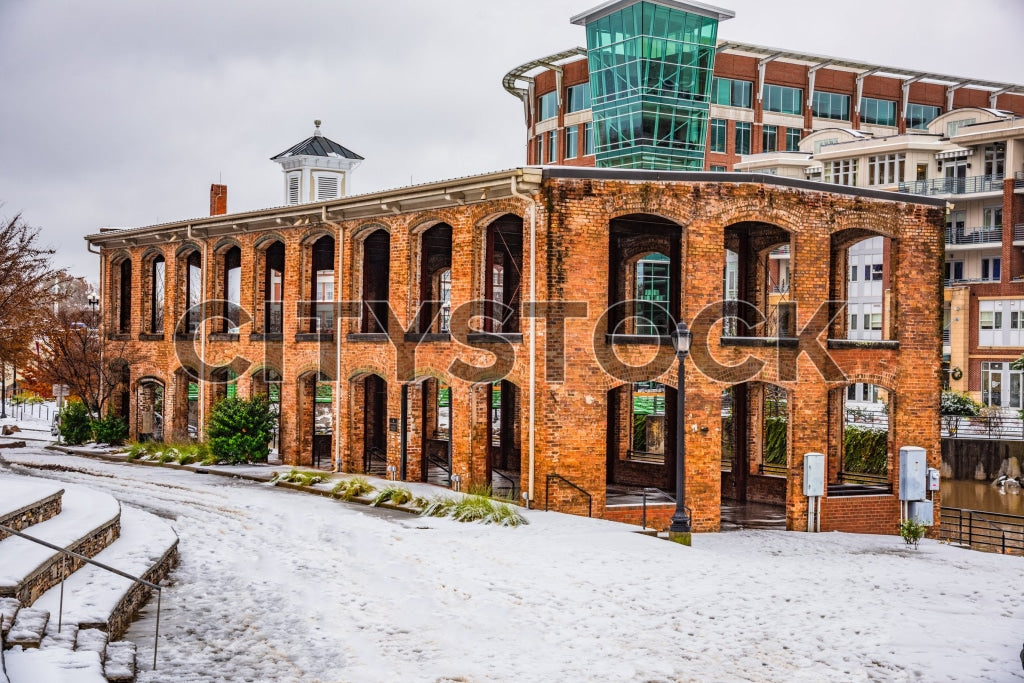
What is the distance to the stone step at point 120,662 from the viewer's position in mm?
8711

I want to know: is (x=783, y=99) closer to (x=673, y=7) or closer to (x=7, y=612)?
(x=673, y=7)

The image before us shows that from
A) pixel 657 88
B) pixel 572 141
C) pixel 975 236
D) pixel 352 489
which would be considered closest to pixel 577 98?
pixel 572 141

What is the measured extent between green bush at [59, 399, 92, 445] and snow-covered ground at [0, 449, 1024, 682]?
17129 mm

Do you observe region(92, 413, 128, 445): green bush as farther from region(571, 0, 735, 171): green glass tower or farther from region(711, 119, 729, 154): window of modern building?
region(711, 119, 729, 154): window of modern building

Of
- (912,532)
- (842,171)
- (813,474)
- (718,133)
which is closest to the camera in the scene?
(912,532)

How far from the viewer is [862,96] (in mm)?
70188

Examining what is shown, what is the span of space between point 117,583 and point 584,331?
11.0 metres

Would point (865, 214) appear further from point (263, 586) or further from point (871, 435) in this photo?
point (871, 435)

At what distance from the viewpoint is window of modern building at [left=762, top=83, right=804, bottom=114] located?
2675 inches

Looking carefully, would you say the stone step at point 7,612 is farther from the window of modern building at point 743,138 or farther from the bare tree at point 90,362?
the window of modern building at point 743,138

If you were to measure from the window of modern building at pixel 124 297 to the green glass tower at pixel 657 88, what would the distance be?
681 inches

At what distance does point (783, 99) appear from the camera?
68.6 meters

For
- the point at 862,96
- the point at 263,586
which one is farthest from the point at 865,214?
the point at 862,96

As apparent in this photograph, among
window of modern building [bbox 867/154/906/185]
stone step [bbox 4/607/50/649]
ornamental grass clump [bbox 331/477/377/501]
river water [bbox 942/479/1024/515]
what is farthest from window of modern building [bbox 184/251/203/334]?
window of modern building [bbox 867/154/906/185]
